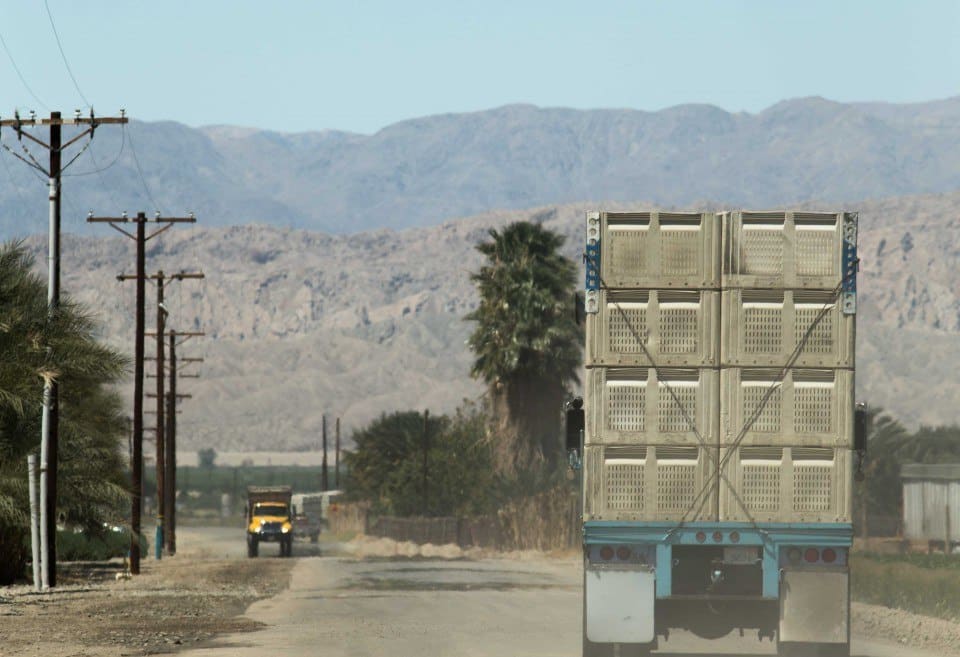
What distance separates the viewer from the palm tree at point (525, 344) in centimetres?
7650

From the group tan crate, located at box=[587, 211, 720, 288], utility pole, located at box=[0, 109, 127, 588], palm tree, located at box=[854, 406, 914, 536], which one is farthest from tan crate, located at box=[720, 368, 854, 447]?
palm tree, located at box=[854, 406, 914, 536]

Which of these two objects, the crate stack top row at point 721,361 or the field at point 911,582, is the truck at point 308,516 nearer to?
the field at point 911,582

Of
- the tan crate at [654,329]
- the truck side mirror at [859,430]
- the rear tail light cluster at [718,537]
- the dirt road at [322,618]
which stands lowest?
the dirt road at [322,618]

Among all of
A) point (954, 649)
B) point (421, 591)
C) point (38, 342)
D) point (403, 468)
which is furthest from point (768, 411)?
point (403, 468)

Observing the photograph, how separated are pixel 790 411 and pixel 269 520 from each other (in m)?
58.3

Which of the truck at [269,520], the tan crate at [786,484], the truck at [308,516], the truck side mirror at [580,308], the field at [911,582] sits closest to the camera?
the tan crate at [786,484]

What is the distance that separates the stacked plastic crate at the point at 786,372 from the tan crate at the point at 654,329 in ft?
0.53

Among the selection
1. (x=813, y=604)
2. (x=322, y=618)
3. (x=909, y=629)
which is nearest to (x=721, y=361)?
(x=813, y=604)

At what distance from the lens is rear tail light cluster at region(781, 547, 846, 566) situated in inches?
739

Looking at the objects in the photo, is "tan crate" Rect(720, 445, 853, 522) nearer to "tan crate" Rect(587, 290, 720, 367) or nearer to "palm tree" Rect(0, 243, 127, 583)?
"tan crate" Rect(587, 290, 720, 367)

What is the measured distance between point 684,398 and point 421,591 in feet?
71.3

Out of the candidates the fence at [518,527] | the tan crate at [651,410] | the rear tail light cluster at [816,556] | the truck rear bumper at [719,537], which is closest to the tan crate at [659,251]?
the tan crate at [651,410]

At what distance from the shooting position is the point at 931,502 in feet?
236

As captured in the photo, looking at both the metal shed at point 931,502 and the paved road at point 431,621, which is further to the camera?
the metal shed at point 931,502
